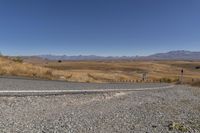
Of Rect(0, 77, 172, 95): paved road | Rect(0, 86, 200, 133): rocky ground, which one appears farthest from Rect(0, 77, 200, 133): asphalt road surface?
Rect(0, 77, 172, 95): paved road

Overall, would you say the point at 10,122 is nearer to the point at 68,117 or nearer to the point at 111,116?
the point at 68,117

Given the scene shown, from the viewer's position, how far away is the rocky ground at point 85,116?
1204 cm

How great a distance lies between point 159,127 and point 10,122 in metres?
5.95

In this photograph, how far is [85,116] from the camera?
14.8 meters

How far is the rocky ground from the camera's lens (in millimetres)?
12036

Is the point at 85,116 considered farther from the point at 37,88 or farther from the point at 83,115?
the point at 37,88

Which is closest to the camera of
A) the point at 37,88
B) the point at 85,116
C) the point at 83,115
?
the point at 85,116

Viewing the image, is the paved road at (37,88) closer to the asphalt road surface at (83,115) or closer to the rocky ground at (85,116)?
the asphalt road surface at (83,115)

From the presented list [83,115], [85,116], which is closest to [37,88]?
[83,115]

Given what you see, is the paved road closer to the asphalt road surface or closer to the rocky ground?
the asphalt road surface

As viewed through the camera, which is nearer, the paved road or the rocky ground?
the rocky ground

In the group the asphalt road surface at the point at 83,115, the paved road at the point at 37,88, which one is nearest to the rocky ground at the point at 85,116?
the asphalt road surface at the point at 83,115

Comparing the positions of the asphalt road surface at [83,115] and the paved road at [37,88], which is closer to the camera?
the asphalt road surface at [83,115]

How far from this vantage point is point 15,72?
35969 mm
